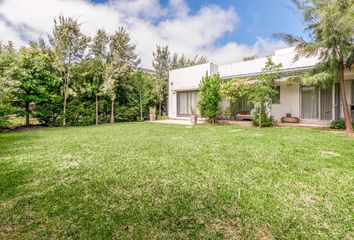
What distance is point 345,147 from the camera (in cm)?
772

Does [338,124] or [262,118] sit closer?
[338,124]

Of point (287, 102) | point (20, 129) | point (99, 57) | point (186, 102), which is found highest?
point (99, 57)

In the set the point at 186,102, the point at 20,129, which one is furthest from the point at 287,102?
the point at 20,129

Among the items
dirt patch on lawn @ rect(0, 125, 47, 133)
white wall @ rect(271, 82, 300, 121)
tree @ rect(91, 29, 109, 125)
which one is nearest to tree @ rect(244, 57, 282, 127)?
white wall @ rect(271, 82, 300, 121)

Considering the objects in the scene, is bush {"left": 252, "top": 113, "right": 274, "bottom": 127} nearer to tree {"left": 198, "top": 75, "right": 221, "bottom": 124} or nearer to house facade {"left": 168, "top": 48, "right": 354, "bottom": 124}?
house facade {"left": 168, "top": 48, "right": 354, "bottom": 124}

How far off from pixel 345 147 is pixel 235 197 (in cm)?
647

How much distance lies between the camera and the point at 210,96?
16766 millimetres

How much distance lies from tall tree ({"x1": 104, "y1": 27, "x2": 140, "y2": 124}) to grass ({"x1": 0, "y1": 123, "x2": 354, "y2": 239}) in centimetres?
1236

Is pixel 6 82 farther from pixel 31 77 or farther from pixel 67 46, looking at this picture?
pixel 67 46

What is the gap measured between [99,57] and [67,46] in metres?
3.24

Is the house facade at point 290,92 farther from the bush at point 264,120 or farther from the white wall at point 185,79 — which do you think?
the bush at point 264,120

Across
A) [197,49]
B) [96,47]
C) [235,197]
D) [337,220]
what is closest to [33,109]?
[96,47]

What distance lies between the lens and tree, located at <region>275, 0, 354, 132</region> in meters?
10.2

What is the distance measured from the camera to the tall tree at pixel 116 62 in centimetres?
1861
